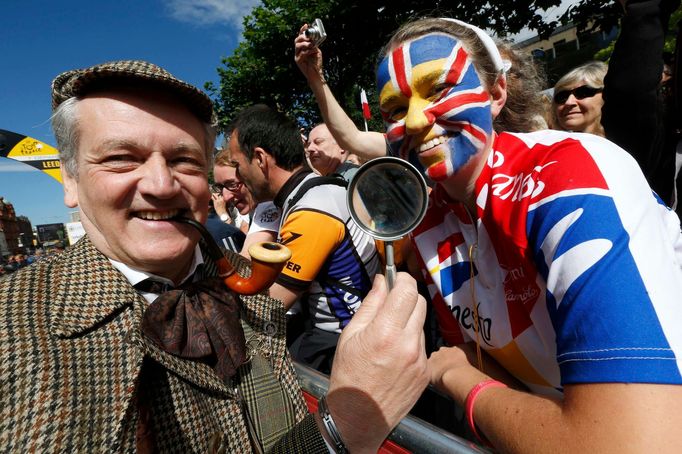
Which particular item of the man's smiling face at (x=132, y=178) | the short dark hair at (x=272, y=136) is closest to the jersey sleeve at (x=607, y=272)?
the man's smiling face at (x=132, y=178)

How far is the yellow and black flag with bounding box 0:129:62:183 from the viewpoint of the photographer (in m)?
6.72

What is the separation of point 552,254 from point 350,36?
563 inches

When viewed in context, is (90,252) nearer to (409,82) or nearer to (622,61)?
(409,82)

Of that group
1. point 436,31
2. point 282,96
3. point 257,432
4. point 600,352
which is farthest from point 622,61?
point 282,96

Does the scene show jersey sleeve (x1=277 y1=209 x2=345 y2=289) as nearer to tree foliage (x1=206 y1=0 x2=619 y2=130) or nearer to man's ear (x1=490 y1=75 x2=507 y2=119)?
man's ear (x1=490 y1=75 x2=507 y2=119)

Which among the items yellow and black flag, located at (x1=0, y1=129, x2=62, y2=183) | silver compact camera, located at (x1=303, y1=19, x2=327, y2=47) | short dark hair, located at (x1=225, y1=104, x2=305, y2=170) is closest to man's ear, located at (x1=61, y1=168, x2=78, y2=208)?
short dark hair, located at (x1=225, y1=104, x2=305, y2=170)

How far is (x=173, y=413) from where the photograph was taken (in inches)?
46.3

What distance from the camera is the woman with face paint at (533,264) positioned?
0.88 m

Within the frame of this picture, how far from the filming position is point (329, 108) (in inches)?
117

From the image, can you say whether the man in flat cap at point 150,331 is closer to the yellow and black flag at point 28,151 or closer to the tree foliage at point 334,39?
the yellow and black flag at point 28,151

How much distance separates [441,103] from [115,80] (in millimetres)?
1193

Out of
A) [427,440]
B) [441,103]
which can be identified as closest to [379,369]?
[427,440]

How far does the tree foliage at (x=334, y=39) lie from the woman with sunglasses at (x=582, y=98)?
5.77 meters

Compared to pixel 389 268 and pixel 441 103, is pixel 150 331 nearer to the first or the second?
pixel 389 268
